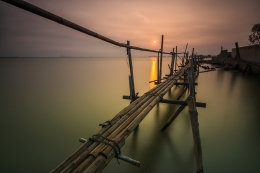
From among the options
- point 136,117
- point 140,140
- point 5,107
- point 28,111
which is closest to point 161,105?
point 140,140

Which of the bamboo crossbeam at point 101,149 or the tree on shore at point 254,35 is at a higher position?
the tree on shore at point 254,35

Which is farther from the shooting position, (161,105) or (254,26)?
(254,26)

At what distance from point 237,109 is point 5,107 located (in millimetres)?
14631

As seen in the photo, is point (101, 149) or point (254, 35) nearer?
point (101, 149)

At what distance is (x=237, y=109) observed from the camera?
7961mm

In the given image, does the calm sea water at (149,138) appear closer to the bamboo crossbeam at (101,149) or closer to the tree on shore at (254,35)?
the bamboo crossbeam at (101,149)

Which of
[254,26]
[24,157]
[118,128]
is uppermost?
[254,26]

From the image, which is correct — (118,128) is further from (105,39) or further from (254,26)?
(254,26)

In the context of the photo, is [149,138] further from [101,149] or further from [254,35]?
[254,35]

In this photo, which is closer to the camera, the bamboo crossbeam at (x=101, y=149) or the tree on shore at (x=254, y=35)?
the bamboo crossbeam at (x=101, y=149)

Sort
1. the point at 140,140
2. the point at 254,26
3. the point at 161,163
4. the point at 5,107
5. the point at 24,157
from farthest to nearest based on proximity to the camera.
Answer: the point at 254,26 → the point at 5,107 → the point at 140,140 → the point at 24,157 → the point at 161,163

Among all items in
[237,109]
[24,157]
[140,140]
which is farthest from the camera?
[237,109]

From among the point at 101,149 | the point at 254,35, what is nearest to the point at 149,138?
the point at 101,149

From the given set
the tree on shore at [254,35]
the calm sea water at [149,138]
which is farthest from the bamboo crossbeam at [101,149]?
the tree on shore at [254,35]
